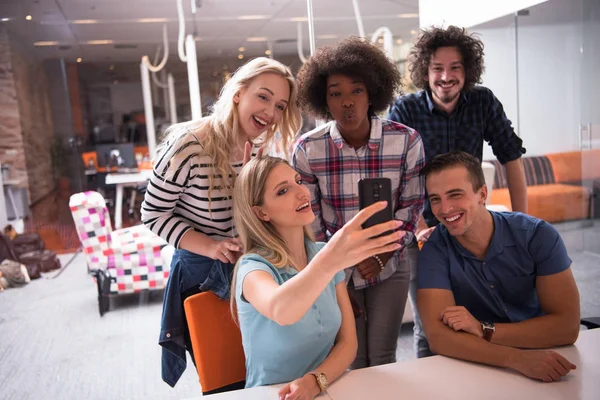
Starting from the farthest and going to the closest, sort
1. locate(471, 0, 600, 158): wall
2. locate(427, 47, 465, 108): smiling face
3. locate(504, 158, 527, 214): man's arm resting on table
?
locate(471, 0, 600, 158): wall, locate(504, 158, 527, 214): man's arm resting on table, locate(427, 47, 465, 108): smiling face

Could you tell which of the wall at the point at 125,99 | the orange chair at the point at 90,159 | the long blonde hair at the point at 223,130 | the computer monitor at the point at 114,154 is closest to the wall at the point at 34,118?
the orange chair at the point at 90,159

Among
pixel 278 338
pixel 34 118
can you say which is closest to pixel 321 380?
pixel 278 338

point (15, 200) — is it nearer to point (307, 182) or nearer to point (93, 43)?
point (93, 43)

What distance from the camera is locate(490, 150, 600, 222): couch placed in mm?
3744

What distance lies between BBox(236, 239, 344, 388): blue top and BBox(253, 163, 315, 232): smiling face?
4.9 inches

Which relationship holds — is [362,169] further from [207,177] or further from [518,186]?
[518,186]

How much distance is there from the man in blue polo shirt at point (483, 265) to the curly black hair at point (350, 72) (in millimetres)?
371

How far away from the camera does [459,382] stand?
119 centimetres

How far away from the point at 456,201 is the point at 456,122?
1.92ft

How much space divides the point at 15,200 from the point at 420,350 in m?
3.45

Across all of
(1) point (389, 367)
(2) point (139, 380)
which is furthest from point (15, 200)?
(1) point (389, 367)

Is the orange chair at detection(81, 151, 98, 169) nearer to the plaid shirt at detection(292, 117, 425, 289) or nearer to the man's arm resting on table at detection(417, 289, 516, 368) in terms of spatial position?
the plaid shirt at detection(292, 117, 425, 289)

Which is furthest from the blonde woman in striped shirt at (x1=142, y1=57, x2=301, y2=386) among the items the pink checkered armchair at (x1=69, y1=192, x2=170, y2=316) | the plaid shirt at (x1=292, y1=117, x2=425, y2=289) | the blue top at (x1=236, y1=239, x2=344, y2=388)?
the pink checkered armchair at (x1=69, y1=192, x2=170, y2=316)

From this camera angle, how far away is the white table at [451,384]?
3.71 feet
